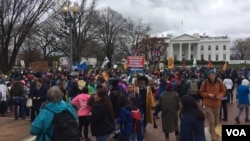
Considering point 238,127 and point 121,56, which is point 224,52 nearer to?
point 121,56

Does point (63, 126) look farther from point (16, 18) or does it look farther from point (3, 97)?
point (16, 18)

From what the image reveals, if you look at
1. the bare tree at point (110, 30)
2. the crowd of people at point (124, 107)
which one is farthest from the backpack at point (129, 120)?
the bare tree at point (110, 30)

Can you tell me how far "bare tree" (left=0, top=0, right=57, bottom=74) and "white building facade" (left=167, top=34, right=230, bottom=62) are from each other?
117 metres

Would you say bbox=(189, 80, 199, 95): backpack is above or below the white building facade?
below

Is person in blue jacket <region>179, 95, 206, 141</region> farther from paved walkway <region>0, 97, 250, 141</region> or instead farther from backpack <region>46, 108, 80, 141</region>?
paved walkway <region>0, 97, 250, 141</region>

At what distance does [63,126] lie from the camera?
235 inches

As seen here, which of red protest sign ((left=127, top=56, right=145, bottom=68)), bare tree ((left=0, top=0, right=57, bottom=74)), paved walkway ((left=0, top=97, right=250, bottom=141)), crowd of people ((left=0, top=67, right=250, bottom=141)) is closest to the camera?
crowd of people ((left=0, top=67, right=250, bottom=141))

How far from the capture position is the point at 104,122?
7.99 meters

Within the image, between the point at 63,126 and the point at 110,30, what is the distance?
75.0 m

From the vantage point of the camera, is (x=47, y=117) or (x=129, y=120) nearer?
(x=47, y=117)

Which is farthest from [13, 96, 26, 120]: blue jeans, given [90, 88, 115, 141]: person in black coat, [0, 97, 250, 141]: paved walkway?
[90, 88, 115, 141]: person in black coat

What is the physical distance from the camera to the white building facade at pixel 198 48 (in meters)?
146

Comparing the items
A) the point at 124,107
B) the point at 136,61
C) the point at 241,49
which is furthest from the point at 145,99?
the point at 241,49

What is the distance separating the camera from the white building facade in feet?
477
